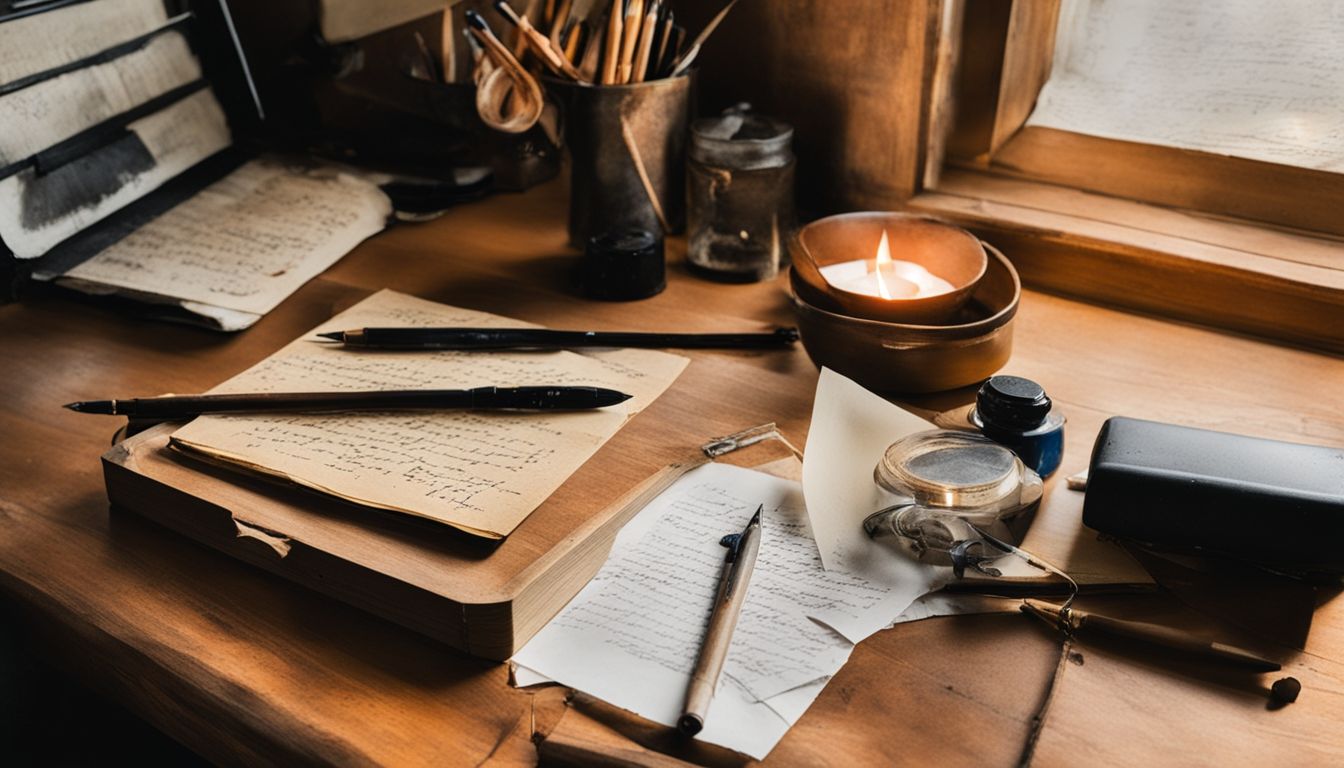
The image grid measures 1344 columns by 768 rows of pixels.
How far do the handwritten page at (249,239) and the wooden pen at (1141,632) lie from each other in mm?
801

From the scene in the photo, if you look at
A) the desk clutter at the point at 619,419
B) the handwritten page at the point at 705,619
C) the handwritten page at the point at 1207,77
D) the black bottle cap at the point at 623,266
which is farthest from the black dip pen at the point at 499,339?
the handwritten page at the point at 1207,77

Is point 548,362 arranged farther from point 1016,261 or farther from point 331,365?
point 1016,261

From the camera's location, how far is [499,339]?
984mm

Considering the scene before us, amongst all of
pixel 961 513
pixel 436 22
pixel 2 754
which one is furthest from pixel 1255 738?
pixel 436 22

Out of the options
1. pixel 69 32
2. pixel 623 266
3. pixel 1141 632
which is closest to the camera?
pixel 1141 632

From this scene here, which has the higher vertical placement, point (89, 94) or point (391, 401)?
point (89, 94)

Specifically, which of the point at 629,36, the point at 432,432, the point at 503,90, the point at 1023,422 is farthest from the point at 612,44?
the point at 1023,422

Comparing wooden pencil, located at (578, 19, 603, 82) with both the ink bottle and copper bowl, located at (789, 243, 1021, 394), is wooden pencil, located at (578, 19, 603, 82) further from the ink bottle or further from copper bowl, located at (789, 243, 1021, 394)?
the ink bottle

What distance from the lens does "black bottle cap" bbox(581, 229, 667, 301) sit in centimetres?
108

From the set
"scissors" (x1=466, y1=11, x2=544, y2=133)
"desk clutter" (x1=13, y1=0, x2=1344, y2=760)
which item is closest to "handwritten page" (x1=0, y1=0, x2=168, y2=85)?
"desk clutter" (x1=13, y1=0, x2=1344, y2=760)

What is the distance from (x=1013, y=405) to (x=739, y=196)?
43 cm

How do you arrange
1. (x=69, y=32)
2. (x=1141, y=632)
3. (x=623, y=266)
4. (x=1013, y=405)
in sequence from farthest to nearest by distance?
(x=69, y=32)
(x=623, y=266)
(x=1013, y=405)
(x=1141, y=632)

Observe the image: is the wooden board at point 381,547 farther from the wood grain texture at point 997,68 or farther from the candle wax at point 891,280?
the wood grain texture at point 997,68

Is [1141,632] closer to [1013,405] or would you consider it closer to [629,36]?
[1013,405]
